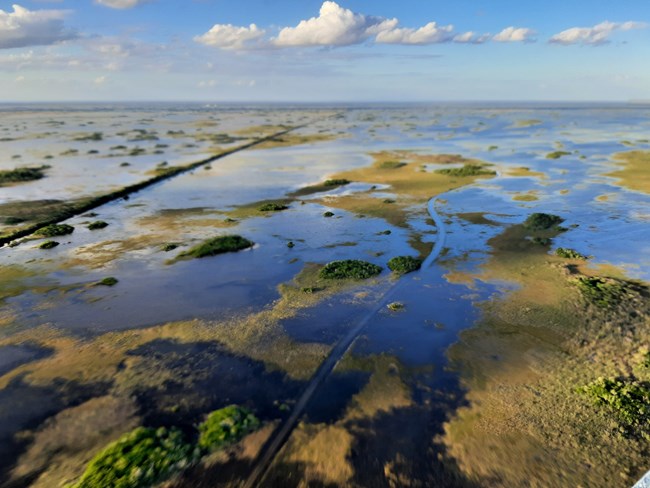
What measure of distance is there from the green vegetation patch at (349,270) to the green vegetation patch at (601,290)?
10.5m

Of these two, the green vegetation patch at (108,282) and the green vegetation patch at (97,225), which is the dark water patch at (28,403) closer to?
the green vegetation patch at (108,282)

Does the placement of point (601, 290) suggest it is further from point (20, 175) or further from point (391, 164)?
point (20, 175)

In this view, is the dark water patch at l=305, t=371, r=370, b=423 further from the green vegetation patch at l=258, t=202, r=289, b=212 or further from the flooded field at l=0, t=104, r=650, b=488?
the green vegetation patch at l=258, t=202, r=289, b=212

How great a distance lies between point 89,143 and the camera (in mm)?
90312

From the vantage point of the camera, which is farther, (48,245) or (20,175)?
(20,175)

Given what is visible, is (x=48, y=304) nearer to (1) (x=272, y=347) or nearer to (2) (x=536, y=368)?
(1) (x=272, y=347)

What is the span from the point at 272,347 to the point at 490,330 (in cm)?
946

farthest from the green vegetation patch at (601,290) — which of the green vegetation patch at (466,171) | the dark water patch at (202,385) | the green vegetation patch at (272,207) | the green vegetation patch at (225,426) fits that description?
the green vegetation patch at (466,171)

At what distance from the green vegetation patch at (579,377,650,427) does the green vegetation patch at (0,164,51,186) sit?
59.0 metres

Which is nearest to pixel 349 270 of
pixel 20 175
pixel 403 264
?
pixel 403 264

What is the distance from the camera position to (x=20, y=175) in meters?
52.1

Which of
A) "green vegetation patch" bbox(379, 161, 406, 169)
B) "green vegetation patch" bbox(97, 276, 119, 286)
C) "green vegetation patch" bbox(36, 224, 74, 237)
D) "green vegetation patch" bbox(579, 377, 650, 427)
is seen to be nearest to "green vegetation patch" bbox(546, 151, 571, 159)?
"green vegetation patch" bbox(379, 161, 406, 169)

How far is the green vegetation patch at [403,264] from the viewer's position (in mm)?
24281

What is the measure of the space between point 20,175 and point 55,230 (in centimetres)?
2824
